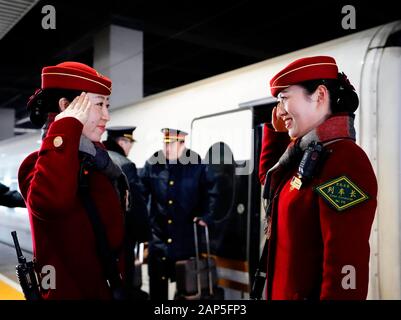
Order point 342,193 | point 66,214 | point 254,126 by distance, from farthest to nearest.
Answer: point 254,126 → point 66,214 → point 342,193

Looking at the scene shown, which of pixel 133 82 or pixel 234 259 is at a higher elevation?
pixel 133 82

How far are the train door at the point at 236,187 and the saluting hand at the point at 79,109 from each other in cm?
187

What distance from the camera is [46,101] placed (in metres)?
1.60

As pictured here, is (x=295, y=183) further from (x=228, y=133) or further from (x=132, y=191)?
(x=228, y=133)

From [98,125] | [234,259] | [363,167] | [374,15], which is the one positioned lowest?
[234,259]

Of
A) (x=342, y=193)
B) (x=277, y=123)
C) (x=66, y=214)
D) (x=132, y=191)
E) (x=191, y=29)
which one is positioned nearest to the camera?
(x=342, y=193)

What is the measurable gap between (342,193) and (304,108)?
1.15ft

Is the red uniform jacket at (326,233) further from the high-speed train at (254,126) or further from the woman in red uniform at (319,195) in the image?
the high-speed train at (254,126)

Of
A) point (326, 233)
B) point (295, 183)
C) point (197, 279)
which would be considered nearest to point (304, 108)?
point (295, 183)

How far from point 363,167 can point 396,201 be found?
104 centimetres

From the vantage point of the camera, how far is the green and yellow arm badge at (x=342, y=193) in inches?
55.4

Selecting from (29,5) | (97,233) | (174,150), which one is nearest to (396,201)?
(97,233)

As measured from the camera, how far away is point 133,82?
730 centimetres
